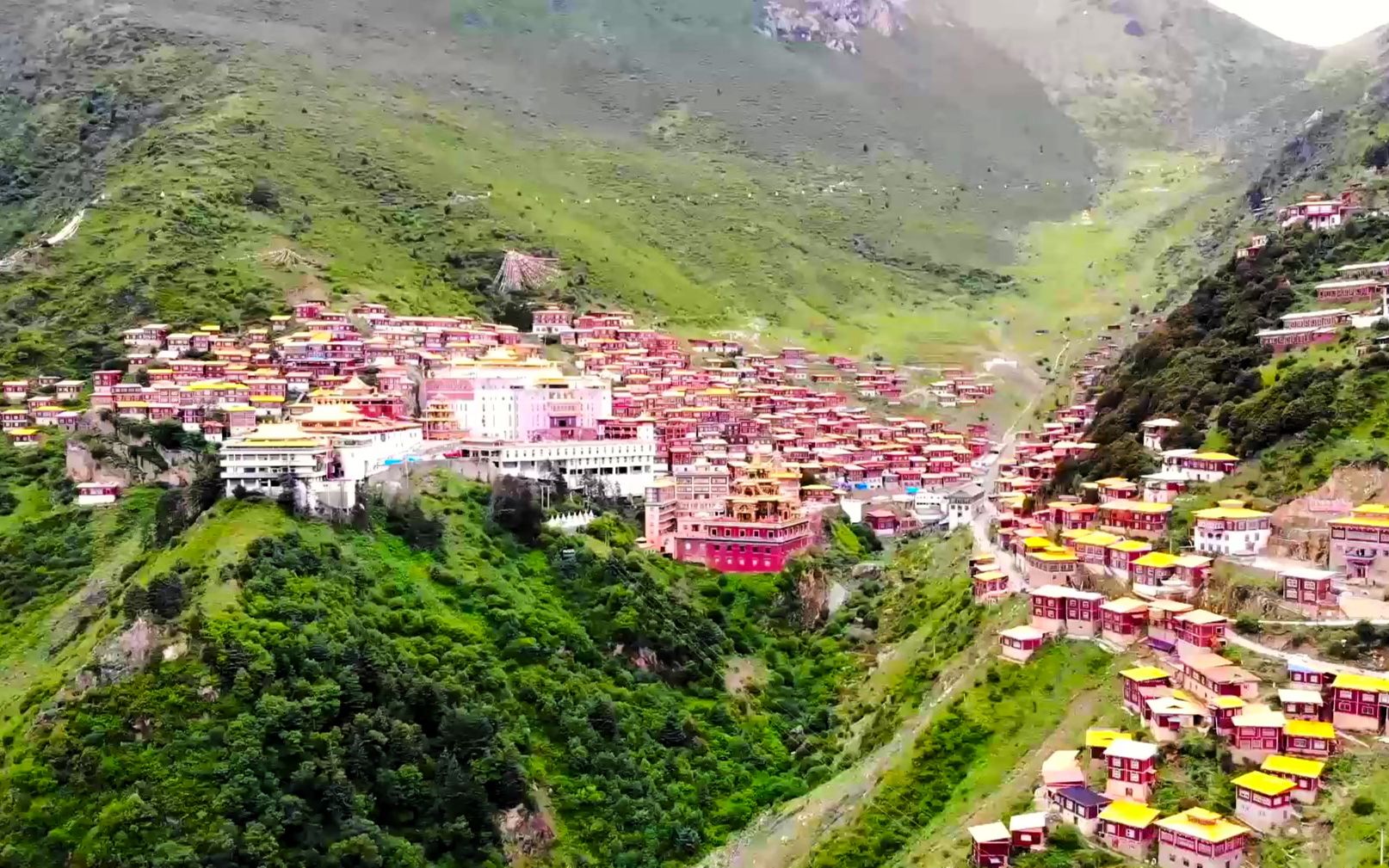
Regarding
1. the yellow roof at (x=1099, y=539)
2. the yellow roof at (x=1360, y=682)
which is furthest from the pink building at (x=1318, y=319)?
the yellow roof at (x=1360, y=682)

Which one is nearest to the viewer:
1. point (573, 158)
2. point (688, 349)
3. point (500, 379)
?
point (500, 379)

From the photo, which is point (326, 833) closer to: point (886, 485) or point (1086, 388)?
point (886, 485)

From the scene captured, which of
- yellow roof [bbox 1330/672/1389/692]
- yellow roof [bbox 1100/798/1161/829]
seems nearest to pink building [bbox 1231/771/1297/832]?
yellow roof [bbox 1100/798/1161/829]

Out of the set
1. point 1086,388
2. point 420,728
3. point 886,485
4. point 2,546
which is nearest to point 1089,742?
point 420,728

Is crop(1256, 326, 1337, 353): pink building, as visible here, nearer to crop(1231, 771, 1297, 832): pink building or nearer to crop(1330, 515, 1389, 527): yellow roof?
crop(1330, 515, 1389, 527): yellow roof

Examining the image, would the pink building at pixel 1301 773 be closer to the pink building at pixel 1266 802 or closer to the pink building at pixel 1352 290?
the pink building at pixel 1266 802

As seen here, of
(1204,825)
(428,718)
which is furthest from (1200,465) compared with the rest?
(428,718)
